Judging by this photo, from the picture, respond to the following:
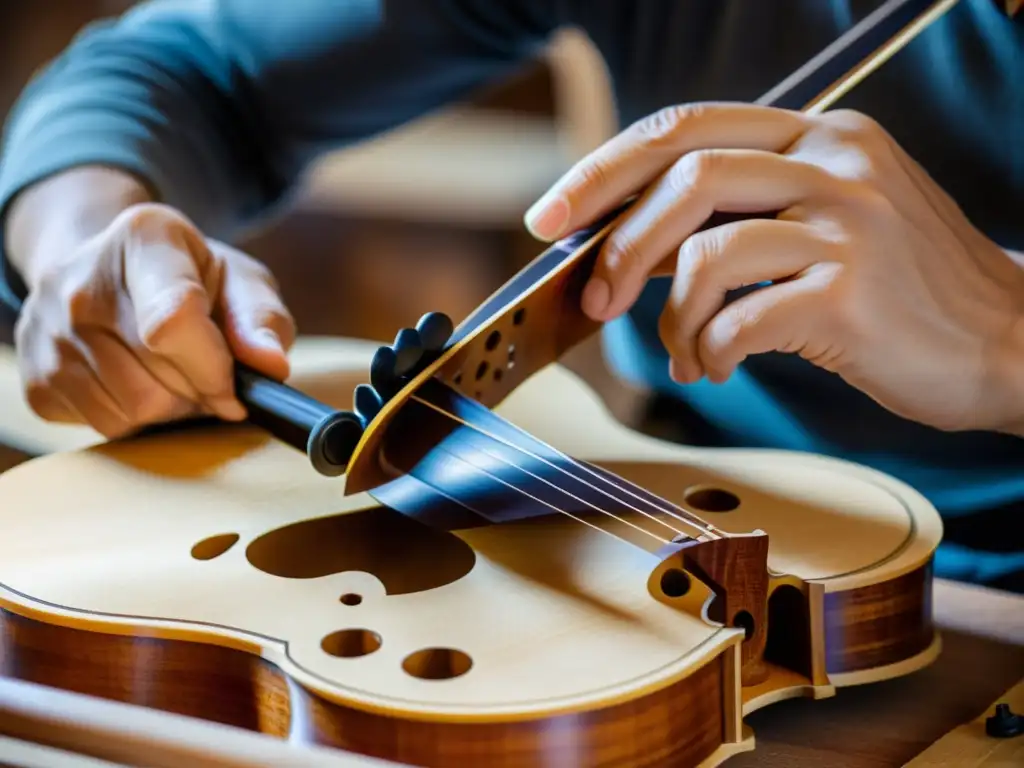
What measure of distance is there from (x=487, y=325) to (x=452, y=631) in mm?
179

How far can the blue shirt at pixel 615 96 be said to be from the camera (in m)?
0.86

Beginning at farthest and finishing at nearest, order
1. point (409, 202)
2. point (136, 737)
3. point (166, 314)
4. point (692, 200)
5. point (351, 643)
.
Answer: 1. point (409, 202)
2. point (166, 314)
3. point (692, 200)
4. point (351, 643)
5. point (136, 737)

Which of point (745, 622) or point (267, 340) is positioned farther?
point (267, 340)

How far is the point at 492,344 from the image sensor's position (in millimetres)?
636

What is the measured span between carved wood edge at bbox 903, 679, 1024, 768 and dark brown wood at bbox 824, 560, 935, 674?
47mm

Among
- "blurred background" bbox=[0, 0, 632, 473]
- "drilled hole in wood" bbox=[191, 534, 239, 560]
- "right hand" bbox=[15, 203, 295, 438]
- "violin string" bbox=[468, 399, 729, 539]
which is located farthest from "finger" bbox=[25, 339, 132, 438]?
"blurred background" bbox=[0, 0, 632, 473]

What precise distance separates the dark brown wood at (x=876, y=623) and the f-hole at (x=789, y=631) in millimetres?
10

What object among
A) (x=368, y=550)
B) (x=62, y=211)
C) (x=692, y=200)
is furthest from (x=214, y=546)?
(x=62, y=211)

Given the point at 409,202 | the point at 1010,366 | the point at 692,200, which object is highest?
the point at 692,200

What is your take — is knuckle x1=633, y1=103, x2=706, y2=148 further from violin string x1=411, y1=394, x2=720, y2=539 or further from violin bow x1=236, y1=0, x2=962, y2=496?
violin string x1=411, y1=394, x2=720, y2=539

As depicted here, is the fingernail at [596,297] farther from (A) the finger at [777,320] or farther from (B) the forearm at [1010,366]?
(B) the forearm at [1010,366]

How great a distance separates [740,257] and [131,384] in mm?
384

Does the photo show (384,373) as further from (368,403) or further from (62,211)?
(62,211)

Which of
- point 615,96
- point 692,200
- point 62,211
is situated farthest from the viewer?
point 615,96
